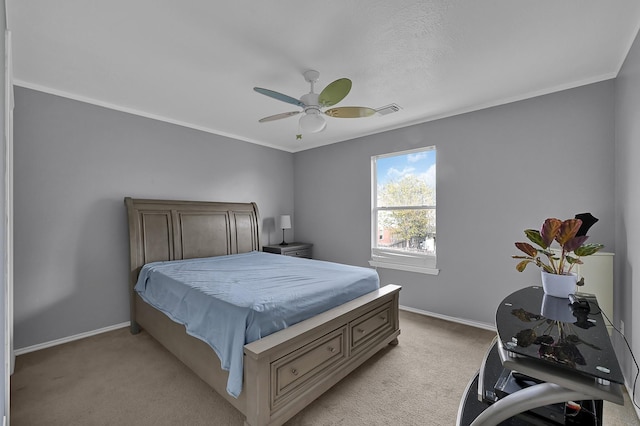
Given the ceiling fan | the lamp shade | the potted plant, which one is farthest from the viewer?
the lamp shade

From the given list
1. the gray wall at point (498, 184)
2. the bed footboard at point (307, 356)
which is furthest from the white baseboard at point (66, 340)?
the gray wall at point (498, 184)

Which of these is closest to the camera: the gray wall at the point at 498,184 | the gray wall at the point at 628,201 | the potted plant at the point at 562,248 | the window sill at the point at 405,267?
the potted plant at the point at 562,248

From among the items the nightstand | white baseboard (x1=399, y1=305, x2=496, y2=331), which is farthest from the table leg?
the nightstand

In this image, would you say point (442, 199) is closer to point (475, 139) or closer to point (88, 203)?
point (475, 139)

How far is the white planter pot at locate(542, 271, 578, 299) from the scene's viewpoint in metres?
1.44

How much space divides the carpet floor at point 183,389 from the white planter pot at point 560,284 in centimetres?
107

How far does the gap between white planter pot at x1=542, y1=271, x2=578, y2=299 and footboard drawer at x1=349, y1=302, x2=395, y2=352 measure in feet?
4.56

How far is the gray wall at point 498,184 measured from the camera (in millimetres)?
2730

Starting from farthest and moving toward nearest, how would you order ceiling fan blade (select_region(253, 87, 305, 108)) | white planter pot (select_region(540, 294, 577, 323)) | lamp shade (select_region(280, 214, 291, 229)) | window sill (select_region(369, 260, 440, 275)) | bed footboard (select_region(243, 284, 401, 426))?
lamp shade (select_region(280, 214, 291, 229)) → window sill (select_region(369, 260, 440, 275)) → ceiling fan blade (select_region(253, 87, 305, 108)) → bed footboard (select_region(243, 284, 401, 426)) → white planter pot (select_region(540, 294, 577, 323))

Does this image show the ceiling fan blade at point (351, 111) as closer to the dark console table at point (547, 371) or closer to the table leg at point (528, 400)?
the dark console table at point (547, 371)

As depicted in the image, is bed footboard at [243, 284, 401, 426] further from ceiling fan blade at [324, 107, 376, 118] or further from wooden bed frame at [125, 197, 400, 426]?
ceiling fan blade at [324, 107, 376, 118]

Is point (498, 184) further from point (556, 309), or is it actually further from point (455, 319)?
point (556, 309)

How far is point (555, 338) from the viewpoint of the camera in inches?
39.3

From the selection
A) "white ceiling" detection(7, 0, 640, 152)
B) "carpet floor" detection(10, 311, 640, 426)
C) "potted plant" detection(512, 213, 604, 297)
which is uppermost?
"white ceiling" detection(7, 0, 640, 152)
